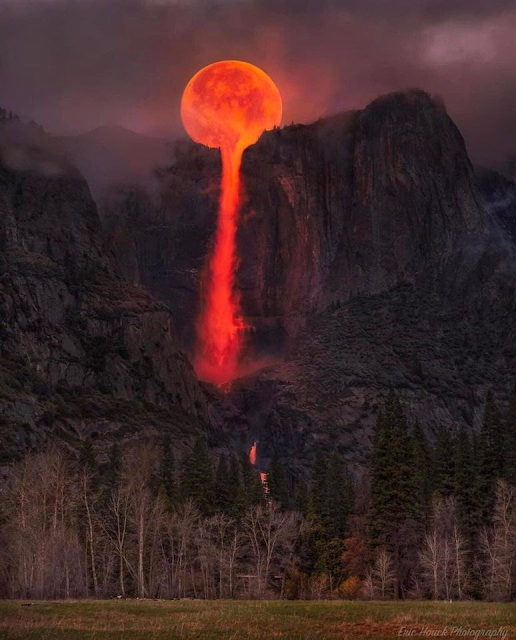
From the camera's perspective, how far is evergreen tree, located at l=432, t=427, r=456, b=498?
121312 mm

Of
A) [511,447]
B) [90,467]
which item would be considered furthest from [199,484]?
[511,447]

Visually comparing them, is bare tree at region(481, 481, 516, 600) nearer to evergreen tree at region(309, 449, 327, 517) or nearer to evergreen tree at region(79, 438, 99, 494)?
evergreen tree at region(309, 449, 327, 517)

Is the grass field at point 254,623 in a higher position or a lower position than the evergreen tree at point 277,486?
lower

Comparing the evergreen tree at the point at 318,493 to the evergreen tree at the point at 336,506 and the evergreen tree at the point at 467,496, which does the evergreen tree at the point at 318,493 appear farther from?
the evergreen tree at the point at 467,496

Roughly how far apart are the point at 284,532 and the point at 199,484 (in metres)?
20.6

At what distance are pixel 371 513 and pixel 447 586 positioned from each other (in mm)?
19708

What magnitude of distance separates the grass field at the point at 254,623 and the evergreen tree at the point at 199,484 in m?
74.7

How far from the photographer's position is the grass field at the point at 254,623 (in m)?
42.5

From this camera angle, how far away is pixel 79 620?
49719 mm

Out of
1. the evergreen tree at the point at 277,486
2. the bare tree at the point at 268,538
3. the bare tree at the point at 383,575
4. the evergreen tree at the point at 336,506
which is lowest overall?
the bare tree at the point at 383,575

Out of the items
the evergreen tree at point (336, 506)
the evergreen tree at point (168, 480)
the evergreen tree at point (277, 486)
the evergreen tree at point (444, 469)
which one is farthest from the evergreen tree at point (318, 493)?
the evergreen tree at point (168, 480)

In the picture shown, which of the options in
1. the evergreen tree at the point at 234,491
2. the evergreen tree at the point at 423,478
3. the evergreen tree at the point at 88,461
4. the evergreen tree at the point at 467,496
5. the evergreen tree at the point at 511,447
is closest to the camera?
the evergreen tree at the point at 467,496

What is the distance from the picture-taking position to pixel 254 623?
4722 cm

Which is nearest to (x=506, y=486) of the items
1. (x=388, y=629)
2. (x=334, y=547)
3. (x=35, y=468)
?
(x=334, y=547)
